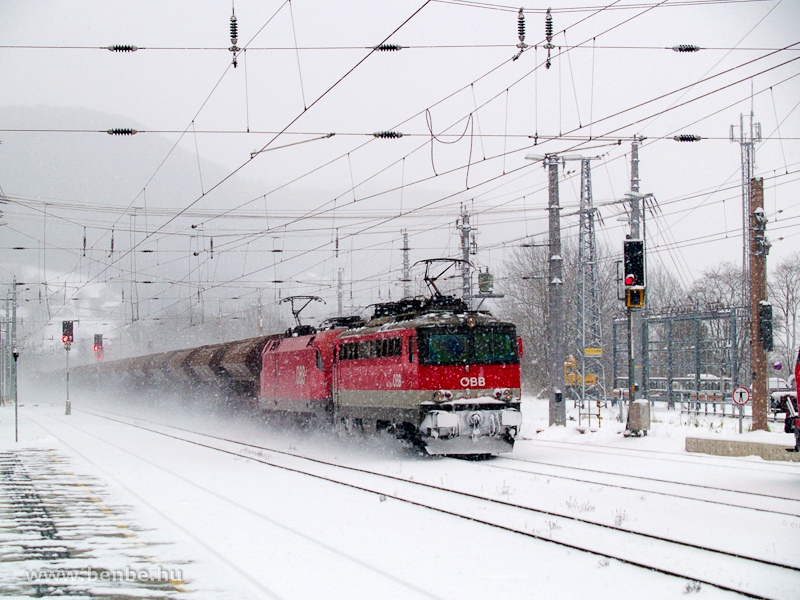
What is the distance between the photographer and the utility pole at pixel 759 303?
22797 mm

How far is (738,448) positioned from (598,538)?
35.9ft

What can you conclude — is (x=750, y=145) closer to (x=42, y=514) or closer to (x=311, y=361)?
(x=311, y=361)

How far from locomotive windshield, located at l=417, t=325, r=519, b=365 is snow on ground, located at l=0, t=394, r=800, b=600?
2.38 metres

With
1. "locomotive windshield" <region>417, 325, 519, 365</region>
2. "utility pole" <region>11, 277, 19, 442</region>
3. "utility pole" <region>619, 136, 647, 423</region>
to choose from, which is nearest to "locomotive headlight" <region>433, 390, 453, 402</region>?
"locomotive windshield" <region>417, 325, 519, 365</region>

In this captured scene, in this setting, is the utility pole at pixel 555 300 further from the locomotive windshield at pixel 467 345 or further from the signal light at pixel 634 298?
the locomotive windshield at pixel 467 345

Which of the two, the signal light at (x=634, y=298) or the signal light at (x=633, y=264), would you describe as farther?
the signal light at (x=633, y=264)

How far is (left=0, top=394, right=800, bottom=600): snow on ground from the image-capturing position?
28.4ft

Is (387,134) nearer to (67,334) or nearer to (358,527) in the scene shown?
(358,527)

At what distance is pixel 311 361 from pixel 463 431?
8700 millimetres

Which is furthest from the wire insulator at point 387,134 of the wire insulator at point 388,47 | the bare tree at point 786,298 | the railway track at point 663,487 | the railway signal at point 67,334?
the bare tree at point 786,298

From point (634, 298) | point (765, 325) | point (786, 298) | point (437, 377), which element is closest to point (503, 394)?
point (437, 377)

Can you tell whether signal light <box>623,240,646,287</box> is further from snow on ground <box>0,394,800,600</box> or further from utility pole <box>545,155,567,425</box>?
snow on ground <box>0,394,800,600</box>

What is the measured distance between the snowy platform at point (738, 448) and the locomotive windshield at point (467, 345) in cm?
466

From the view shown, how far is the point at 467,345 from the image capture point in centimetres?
2116
